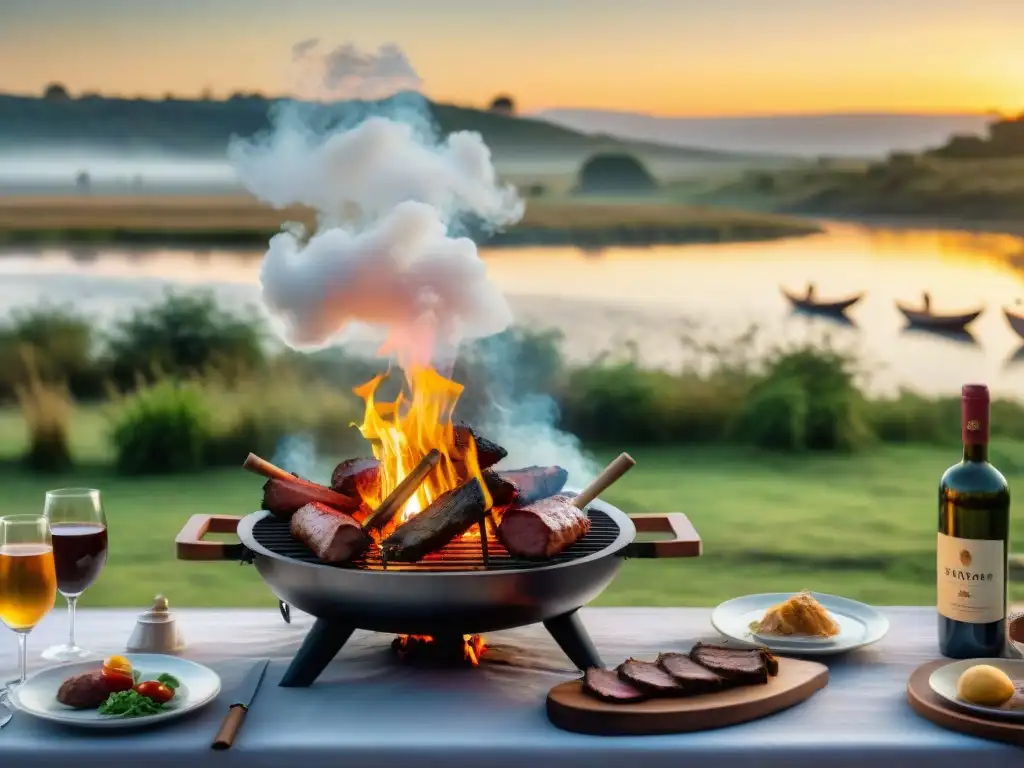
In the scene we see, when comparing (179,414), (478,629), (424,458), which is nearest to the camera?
(478,629)

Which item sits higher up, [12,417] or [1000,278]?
[1000,278]

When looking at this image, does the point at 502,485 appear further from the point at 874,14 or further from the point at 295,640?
the point at 874,14

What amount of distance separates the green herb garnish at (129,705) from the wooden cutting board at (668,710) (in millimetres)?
524

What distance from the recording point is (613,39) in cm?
726

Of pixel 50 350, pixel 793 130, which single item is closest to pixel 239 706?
pixel 50 350

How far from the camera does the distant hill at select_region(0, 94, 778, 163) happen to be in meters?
7.05

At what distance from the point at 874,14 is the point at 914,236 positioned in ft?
4.26

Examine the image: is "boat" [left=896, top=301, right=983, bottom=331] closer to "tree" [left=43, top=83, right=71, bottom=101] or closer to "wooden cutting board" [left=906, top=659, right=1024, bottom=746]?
"tree" [left=43, top=83, right=71, bottom=101]

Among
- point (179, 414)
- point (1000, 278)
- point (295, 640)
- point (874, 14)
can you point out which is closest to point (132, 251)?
point (179, 414)

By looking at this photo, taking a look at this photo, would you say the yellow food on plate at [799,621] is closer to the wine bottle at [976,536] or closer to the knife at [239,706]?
the wine bottle at [976,536]

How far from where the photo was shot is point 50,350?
7.05 metres

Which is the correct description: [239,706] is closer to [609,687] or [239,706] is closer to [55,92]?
[609,687]

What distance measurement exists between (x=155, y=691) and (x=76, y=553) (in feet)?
0.90

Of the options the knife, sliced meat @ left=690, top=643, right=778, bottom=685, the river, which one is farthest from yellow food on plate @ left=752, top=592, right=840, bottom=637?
the river
